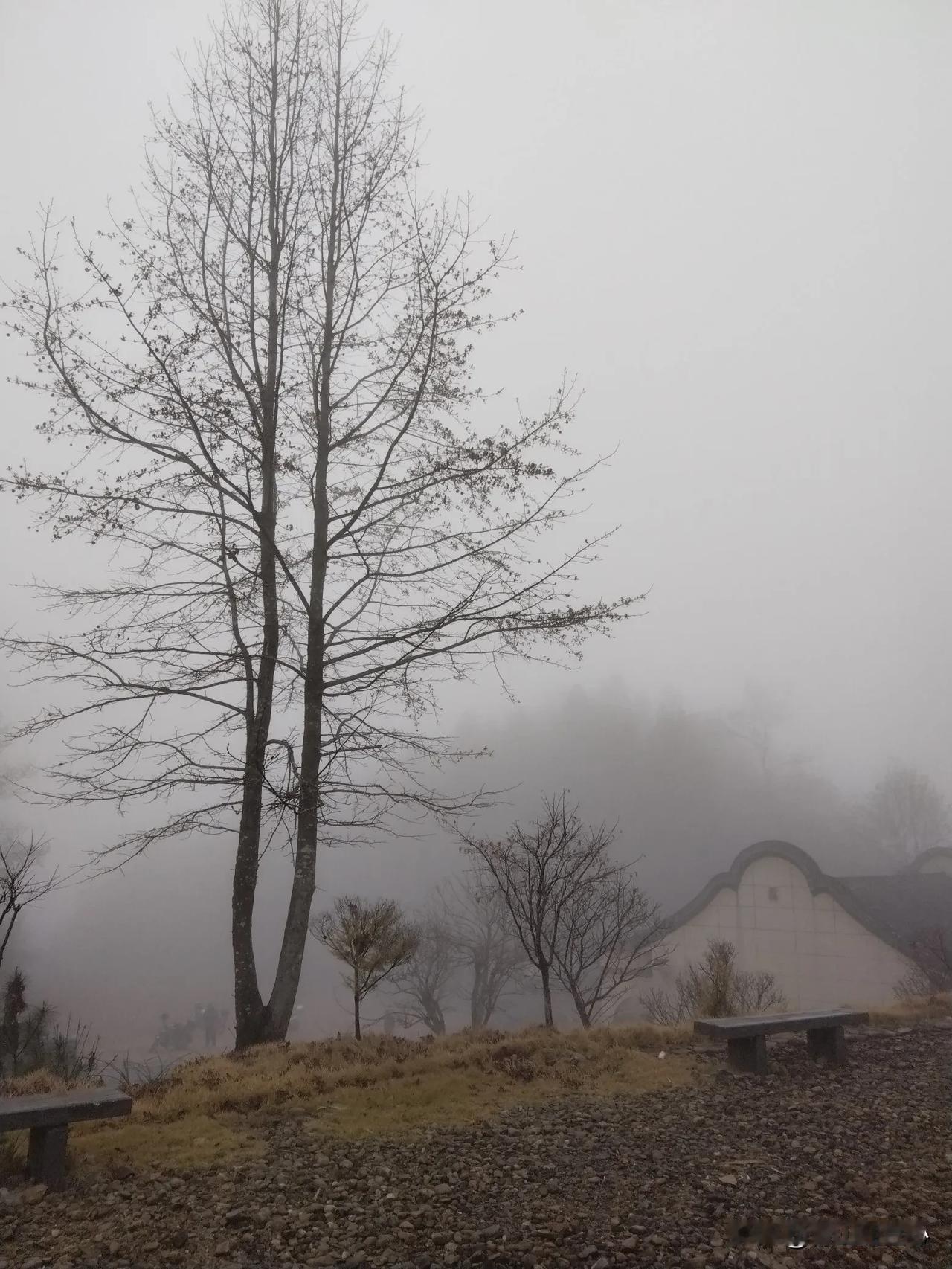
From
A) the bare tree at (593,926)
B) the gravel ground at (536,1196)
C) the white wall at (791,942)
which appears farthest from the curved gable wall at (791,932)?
the gravel ground at (536,1196)

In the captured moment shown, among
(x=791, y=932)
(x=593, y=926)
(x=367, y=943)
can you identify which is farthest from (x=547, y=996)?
(x=791, y=932)

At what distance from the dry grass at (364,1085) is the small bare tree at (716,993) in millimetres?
1409

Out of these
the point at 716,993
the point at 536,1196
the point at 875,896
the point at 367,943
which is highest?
the point at 875,896

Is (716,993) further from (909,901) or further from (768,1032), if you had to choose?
(909,901)

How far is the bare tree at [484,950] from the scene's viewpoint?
2602cm

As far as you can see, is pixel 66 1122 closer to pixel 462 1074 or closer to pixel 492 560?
pixel 462 1074

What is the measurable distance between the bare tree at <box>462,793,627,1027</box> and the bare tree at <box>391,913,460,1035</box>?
15.8 meters

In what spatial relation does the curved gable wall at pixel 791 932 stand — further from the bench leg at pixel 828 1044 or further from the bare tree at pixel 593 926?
the bench leg at pixel 828 1044

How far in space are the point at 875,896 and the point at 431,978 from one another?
14.0 m

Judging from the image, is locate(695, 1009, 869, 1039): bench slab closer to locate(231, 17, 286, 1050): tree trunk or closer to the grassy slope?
the grassy slope

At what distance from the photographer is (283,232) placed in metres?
9.47

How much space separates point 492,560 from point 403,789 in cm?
257

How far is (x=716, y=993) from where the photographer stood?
28.4 feet

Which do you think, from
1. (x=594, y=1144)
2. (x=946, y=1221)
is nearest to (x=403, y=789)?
(x=594, y=1144)
